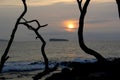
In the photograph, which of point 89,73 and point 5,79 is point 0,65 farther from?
point 5,79

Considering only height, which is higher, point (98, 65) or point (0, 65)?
point (0, 65)

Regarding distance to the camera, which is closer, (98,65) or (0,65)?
(0,65)

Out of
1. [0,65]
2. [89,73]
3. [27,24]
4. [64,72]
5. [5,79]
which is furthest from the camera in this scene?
[5,79]

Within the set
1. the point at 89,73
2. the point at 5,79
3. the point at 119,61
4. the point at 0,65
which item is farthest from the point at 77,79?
the point at 5,79

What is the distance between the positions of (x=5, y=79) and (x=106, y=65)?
25570 mm

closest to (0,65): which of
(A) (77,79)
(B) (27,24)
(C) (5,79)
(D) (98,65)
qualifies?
(B) (27,24)

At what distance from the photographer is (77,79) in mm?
9656

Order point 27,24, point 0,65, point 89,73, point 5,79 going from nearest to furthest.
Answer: point 0,65, point 27,24, point 89,73, point 5,79

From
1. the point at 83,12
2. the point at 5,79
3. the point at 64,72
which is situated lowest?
the point at 5,79

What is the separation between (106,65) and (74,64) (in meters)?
0.88

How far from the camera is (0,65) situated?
25.3 ft

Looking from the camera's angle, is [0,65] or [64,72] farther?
[64,72]

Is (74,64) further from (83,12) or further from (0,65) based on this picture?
(0,65)

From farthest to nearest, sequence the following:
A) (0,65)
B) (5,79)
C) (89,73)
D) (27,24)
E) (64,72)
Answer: (5,79)
(64,72)
(89,73)
(27,24)
(0,65)
